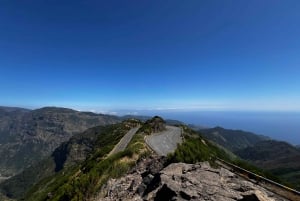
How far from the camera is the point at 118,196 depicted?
1062 inches

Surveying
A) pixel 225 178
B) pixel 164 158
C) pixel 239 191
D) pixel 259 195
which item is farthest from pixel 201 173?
pixel 164 158

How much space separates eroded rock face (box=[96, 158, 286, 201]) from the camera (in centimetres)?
→ 1875

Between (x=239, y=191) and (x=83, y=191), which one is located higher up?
(x=239, y=191)

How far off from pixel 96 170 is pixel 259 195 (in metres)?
28.6

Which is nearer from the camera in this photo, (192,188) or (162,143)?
(192,188)

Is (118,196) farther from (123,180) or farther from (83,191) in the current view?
(83,191)

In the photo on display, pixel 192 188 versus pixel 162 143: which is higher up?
pixel 192 188

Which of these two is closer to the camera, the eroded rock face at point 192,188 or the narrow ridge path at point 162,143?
the eroded rock face at point 192,188

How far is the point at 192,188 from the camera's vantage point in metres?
20.0

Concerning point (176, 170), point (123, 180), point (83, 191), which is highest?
point (176, 170)

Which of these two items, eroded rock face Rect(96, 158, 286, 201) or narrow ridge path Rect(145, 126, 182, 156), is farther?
narrow ridge path Rect(145, 126, 182, 156)

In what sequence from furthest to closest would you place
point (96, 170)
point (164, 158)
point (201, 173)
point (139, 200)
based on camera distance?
point (96, 170)
point (164, 158)
point (201, 173)
point (139, 200)

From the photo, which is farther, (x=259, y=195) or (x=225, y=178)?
(x=225, y=178)

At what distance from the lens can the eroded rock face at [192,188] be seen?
738 inches
